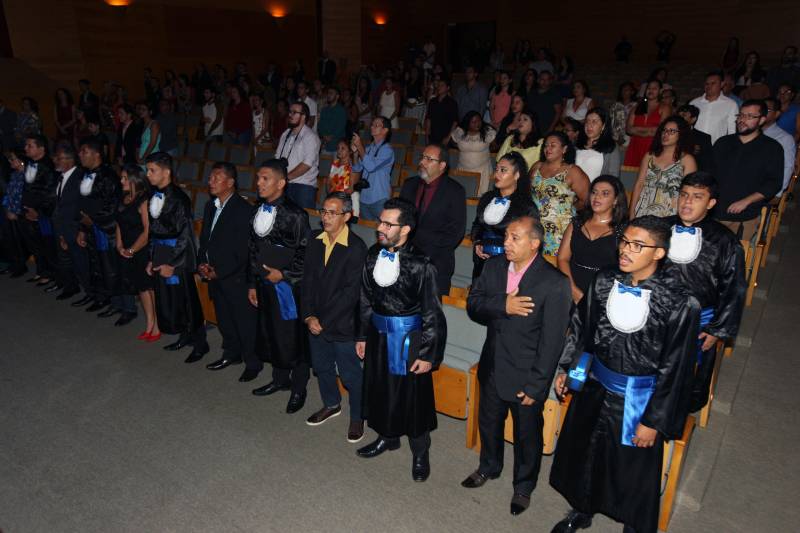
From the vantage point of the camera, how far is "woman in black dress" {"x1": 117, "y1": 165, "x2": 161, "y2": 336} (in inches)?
179

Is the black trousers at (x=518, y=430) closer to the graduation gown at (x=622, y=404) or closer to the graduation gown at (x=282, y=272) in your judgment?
the graduation gown at (x=622, y=404)

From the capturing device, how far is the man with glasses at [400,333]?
2.83m

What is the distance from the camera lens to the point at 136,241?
Answer: 4660mm

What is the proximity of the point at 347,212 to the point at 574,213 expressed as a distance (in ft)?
5.21

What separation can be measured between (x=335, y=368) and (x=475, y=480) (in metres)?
1.14

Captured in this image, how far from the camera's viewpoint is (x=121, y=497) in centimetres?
302

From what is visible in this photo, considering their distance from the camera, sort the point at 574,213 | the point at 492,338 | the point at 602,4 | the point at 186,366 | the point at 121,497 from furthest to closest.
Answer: the point at 602,4 → the point at 186,366 → the point at 574,213 → the point at 121,497 → the point at 492,338

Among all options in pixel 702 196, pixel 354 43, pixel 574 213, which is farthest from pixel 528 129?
pixel 354 43

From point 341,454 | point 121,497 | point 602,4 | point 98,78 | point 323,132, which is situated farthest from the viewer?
point 602,4

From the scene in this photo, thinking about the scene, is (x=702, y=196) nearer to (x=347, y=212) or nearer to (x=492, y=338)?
(x=492, y=338)

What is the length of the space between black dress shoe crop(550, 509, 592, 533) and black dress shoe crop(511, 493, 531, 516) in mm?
179

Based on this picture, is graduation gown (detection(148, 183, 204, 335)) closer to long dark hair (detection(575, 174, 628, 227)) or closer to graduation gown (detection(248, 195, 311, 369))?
graduation gown (detection(248, 195, 311, 369))

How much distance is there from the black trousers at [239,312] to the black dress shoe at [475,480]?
5.99 ft

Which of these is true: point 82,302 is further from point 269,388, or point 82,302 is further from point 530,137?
point 530,137
